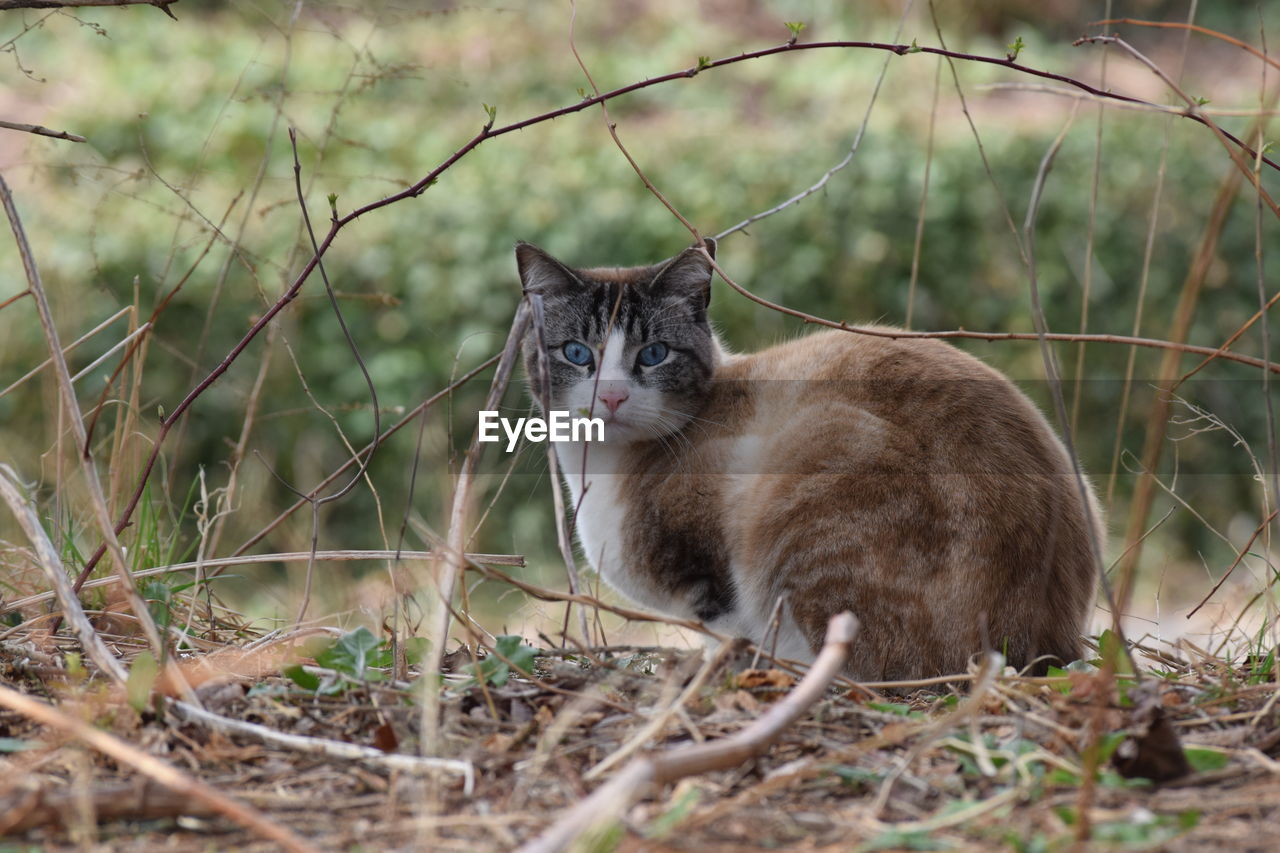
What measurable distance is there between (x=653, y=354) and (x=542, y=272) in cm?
40

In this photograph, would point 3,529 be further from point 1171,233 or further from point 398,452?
point 1171,233

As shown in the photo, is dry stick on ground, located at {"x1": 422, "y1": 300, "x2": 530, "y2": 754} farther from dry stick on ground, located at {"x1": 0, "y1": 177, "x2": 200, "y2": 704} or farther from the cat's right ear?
the cat's right ear

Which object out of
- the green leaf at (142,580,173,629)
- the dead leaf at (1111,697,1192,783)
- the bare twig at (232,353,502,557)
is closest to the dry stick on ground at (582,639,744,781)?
the dead leaf at (1111,697,1192,783)

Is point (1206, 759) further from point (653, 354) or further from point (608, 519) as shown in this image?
point (653, 354)

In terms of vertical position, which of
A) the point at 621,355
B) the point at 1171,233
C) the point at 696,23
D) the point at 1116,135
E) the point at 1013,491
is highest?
the point at 696,23

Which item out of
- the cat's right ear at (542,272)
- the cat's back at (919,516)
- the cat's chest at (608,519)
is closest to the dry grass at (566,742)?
the cat's back at (919,516)

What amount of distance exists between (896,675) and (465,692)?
0.94 meters

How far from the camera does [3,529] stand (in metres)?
4.16

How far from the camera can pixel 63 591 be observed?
1810mm

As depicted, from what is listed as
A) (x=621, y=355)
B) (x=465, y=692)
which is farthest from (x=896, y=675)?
(x=621, y=355)

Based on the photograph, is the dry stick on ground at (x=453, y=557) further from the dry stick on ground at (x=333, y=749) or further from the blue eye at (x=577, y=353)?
the blue eye at (x=577, y=353)

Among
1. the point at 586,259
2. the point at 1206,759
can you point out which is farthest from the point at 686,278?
the point at 586,259

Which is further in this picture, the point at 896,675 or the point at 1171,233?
the point at 1171,233

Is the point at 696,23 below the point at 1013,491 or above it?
above
